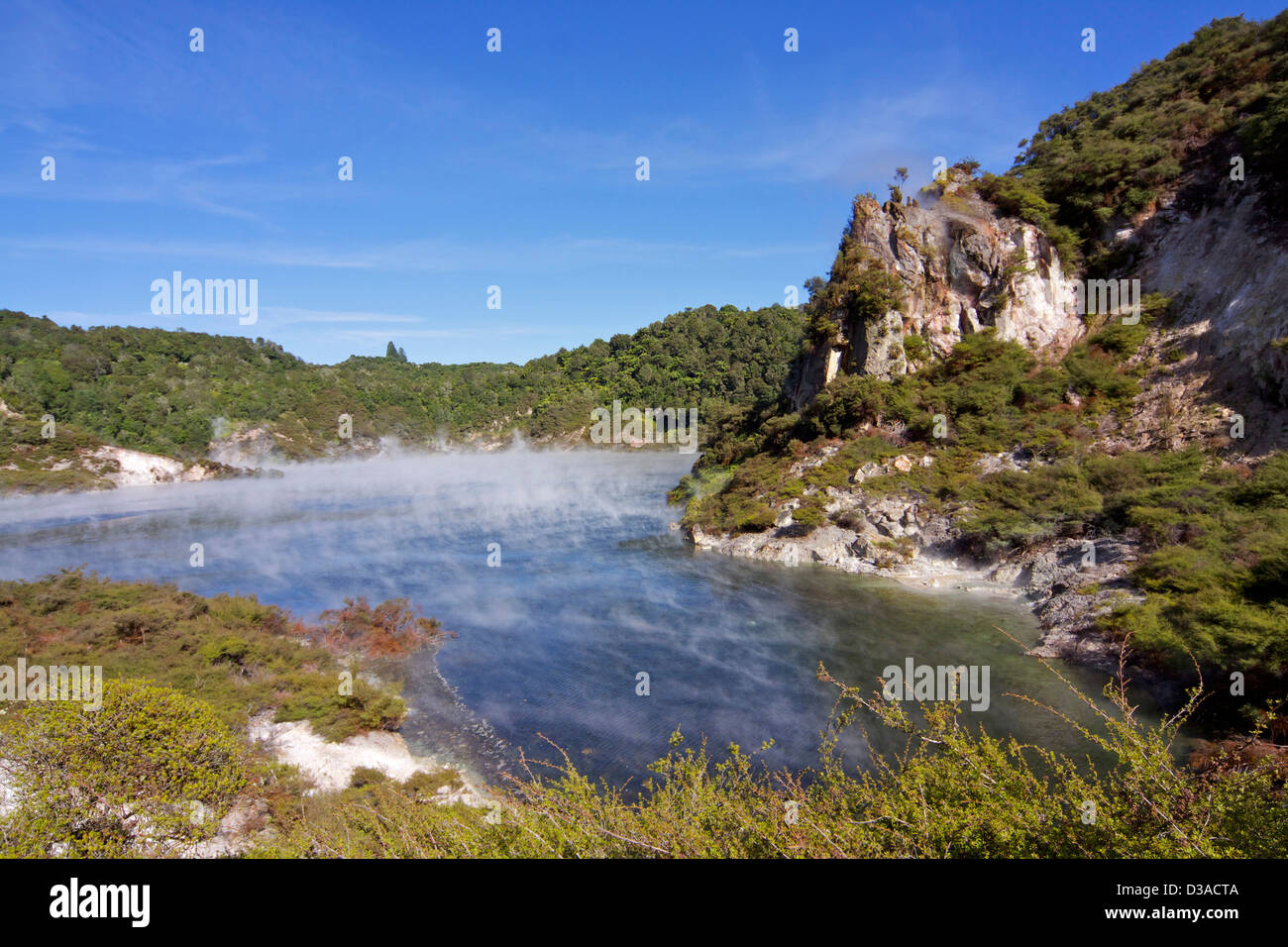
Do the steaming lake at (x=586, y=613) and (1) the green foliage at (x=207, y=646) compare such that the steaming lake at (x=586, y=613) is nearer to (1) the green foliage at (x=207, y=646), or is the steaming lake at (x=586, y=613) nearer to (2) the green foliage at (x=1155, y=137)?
(1) the green foliage at (x=207, y=646)

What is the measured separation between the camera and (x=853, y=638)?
59.6 ft

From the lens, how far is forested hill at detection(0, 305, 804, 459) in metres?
78.3

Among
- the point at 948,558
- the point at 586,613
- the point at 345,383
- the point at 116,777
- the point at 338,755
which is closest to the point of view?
the point at 116,777

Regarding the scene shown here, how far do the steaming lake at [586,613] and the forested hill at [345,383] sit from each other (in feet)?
131

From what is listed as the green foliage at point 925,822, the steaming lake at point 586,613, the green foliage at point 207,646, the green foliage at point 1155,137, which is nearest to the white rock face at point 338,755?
the green foliage at point 207,646

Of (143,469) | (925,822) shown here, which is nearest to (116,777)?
(925,822)

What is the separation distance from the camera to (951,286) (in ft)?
118

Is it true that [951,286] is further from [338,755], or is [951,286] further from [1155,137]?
[338,755]

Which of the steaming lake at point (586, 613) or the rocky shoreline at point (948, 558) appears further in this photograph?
the rocky shoreline at point (948, 558)

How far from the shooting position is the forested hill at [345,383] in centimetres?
7831

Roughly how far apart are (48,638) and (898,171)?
44.0 meters

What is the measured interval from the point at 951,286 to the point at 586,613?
29.1 meters

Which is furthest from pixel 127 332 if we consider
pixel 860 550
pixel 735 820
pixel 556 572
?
pixel 735 820

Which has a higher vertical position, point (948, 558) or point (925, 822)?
point (925, 822)
